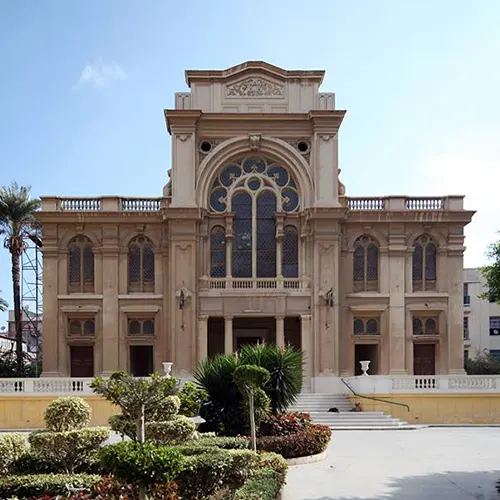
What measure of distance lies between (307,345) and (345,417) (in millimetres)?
6067

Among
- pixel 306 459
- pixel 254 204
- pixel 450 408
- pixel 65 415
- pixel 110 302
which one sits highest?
pixel 254 204

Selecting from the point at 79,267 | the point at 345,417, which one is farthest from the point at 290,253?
the point at 79,267

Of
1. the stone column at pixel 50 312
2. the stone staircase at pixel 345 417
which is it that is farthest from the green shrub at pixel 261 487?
the stone column at pixel 50 312

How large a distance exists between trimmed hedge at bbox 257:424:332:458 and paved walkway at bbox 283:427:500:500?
0.47m

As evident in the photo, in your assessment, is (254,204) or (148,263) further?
(148,263)

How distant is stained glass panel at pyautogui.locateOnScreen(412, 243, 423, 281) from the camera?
34219 millimetres

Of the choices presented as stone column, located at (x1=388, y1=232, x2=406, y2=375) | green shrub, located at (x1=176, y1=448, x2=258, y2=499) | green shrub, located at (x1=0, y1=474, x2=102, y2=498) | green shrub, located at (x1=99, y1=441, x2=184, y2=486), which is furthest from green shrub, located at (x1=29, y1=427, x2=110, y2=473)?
stone column, located at (x1=388, y1=232, x2=406, y2=375)

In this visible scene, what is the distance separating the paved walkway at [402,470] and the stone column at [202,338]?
10.0m

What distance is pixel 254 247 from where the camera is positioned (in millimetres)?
33344

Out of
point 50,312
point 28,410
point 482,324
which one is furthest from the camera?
point 482,324

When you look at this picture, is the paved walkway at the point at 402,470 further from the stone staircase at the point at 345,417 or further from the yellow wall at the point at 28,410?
the yellow wall at the point at 28,410

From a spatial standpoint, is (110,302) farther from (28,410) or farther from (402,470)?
(402,470)

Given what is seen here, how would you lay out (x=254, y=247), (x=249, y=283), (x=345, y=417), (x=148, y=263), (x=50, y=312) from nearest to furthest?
(x=345, y=417) < (x=249, y=283) < (x=50, y=312) < (x=254, y=247) < (x=148, y=263)

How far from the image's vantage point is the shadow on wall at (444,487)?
13.3 m
